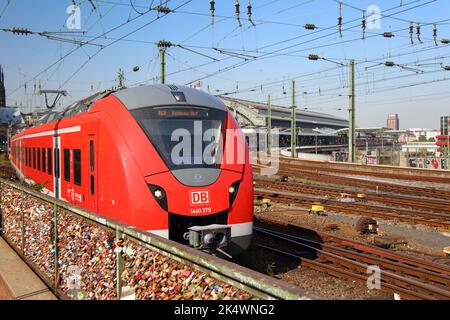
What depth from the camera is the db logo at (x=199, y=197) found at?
273 inches

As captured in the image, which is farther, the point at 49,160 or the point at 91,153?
the point at 49,160

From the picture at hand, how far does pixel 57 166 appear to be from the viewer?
1110 centimetres

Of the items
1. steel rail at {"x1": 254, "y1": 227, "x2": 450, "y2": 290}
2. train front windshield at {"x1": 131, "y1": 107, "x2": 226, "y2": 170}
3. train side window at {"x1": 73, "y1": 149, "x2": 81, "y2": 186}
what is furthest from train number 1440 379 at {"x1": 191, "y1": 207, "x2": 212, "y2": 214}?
steel rail at {"x1": 254, "y1": 227, "x2": 450, "y2": 290}

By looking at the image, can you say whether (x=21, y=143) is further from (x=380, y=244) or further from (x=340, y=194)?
(x=380, y=244)

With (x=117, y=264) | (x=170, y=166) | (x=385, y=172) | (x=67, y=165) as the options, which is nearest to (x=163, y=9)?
(x=67, y=165)

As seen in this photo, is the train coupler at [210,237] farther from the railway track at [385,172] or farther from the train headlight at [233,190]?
the railway track at [385,172]

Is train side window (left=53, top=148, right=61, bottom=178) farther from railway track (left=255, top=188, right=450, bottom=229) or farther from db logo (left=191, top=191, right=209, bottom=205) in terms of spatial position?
railway track (left=255, top=188, right=450, bottom=229)

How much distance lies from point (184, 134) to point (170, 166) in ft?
2.32

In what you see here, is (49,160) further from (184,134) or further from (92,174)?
(184,134)

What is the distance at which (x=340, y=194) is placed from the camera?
761 inches

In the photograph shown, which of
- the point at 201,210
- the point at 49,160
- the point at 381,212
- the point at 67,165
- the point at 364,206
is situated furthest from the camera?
the point at 364,206

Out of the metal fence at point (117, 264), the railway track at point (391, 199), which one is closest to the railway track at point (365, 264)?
the metal fence at point (117, 264)

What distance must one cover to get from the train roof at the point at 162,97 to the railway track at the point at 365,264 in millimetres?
3669
